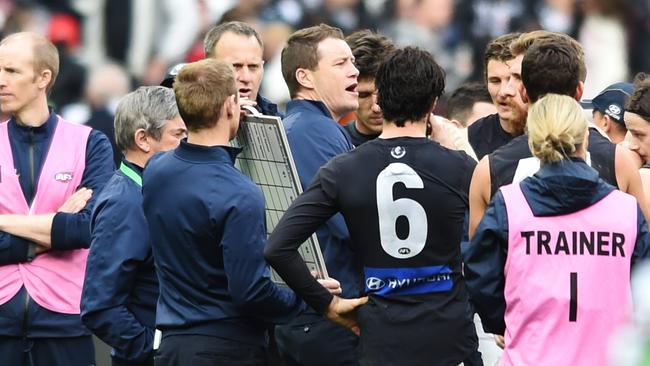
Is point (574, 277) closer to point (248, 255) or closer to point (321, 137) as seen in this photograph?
point (248, 255)

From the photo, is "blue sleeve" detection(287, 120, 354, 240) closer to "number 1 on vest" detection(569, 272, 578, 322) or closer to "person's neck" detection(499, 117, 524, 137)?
"person's neck" detection(499, 117, 524, 137)

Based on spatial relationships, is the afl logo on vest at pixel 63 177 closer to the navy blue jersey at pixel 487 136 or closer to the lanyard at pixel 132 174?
the lanyard at pixel 132 174

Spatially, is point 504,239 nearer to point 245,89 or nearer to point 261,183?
point 261,183

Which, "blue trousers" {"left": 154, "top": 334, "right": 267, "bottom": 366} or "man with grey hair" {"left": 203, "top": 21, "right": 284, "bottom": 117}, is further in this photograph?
"man with grey hair" {"left": 203, "top": 21, "right": 284, "bottom": 117}

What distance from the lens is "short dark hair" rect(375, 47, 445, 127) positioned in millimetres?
5332

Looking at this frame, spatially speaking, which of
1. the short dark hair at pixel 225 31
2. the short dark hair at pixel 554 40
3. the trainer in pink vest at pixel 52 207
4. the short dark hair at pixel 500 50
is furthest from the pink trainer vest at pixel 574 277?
the trainer in pink vest at pixel 52 207

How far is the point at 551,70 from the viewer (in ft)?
17.1

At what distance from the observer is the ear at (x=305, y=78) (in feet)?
21.2

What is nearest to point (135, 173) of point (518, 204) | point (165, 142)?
point (165, 142)

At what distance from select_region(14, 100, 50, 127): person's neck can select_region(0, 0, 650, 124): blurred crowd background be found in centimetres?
489

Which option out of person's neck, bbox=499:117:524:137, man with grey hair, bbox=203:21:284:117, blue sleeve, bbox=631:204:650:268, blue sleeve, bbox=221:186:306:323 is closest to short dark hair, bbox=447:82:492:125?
person's neck, bbox=499:117:524:137

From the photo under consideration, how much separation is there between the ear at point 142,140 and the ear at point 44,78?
1221mm

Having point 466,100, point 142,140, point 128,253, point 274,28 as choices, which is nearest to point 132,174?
point 142,140

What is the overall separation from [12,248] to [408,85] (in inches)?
99.2
